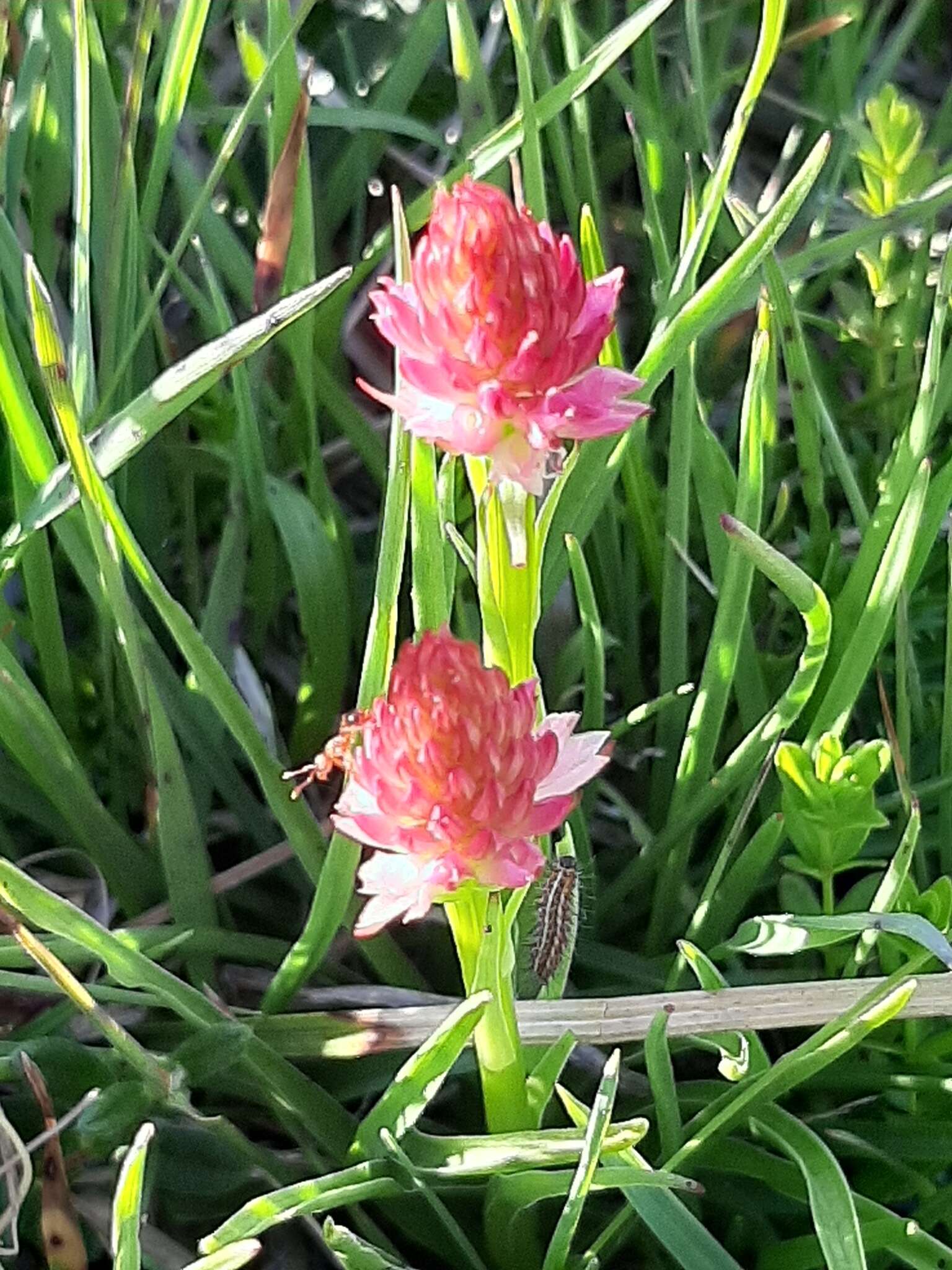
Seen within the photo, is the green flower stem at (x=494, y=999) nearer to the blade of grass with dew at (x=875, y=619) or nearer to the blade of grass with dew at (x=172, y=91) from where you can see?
the blade of grass with dew at (x=875, y=619)

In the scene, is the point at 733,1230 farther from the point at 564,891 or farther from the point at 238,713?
the point at 238,713

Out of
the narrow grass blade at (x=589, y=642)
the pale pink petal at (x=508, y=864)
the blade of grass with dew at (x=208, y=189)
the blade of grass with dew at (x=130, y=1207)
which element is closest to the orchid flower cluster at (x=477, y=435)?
the pale pink petal at (x=508, y=864)

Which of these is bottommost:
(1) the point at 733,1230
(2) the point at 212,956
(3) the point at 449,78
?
(1) the point at 733,1230

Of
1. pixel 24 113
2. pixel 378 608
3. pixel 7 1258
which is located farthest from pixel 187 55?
pixel 7 1258

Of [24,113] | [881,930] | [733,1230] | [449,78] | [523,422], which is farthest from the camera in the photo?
[449,78]

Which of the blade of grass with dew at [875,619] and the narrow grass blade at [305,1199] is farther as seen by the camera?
the blade of grass with dew at [875,619]

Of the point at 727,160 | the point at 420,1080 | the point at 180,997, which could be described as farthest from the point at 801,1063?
the point at 727,160

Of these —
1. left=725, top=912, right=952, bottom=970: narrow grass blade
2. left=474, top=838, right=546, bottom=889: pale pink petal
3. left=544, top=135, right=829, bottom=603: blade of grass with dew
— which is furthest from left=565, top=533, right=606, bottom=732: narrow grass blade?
left=474, top=838, right=546, bottom=889: pale pink petal

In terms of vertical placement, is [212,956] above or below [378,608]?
below

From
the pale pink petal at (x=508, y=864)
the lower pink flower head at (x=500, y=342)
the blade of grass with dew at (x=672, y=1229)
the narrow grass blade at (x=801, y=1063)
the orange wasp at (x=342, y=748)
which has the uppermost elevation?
the lower pink flower head at (x=500, y=342)
